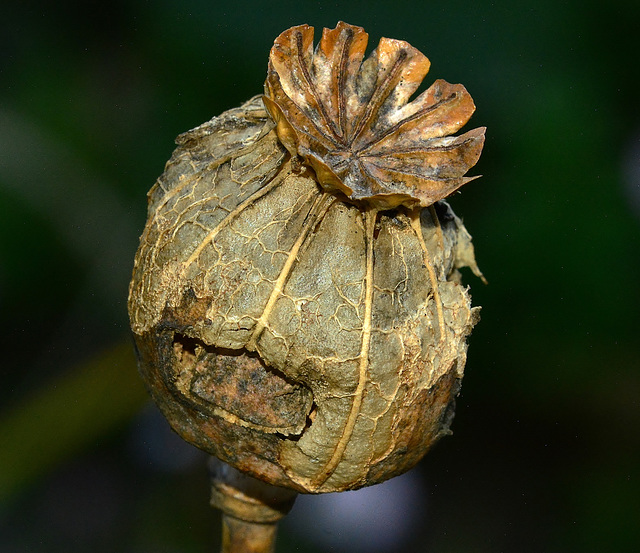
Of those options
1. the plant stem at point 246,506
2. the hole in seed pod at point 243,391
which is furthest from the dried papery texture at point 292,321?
the plant stem at point 246,506

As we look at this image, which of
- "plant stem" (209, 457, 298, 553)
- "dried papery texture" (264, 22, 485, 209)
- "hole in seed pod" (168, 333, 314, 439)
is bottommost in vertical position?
"plant stem" (209, 457, 298, 553)

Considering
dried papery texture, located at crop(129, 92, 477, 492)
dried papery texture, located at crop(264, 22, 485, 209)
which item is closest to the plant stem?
dried papery texture, located at crop(129, 92, 477, 492)

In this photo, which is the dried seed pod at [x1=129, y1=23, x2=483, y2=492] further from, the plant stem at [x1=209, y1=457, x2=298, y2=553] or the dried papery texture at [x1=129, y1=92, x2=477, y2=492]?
the plant stem at [x1=209, y1=457, x2=298, y2=553]

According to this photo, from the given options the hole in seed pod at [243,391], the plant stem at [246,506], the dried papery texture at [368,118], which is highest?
the dried papery texture at [368,118]

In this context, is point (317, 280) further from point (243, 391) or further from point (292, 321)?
point (243, 391)

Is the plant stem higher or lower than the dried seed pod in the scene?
lower

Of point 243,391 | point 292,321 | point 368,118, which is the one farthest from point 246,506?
point 368,118

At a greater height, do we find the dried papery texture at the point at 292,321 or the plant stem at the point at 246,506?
the dried papery texture at the point at 292,321

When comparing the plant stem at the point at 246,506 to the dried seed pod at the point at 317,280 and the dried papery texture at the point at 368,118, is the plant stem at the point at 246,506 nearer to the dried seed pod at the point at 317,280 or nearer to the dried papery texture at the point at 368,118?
the dried seed pod at the point at 317,280
